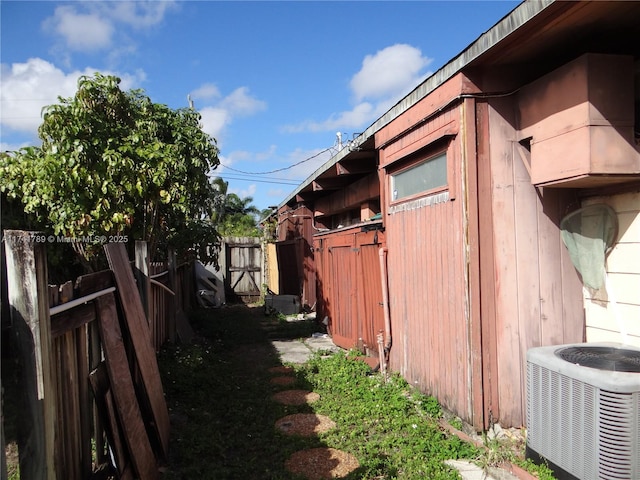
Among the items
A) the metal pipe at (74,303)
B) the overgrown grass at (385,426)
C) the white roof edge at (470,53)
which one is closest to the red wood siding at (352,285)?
the overgrown grass at (385,426)

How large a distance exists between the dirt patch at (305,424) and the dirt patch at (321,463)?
0.43 m

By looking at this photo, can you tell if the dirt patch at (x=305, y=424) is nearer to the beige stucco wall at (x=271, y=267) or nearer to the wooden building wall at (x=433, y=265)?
the wooden building wall at (x=433, y=265)

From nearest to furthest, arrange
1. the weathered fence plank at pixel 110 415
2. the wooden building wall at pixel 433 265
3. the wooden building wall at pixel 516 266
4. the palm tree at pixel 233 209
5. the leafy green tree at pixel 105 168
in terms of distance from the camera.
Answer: the weathered fence plank at pixel 110 415 → the wooden building wall at pixel 516 266 → the wooden building wall at pixel 433 265 → the leafy green tree at pixel 105 168 → the palm tree at pixel 233 209

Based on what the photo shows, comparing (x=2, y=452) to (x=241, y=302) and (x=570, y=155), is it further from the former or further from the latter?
(x=241, y=302)

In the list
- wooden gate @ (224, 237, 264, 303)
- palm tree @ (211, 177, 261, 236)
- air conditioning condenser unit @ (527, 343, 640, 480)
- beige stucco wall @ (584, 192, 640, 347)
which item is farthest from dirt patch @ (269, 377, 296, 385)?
palm tree @ (211, 177, 261, 236)

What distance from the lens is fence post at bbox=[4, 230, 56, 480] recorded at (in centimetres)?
184

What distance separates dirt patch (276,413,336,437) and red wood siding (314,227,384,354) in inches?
84.6

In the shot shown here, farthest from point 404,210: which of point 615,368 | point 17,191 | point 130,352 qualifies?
point 17,191

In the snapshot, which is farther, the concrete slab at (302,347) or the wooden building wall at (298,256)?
the wooden building wall at (298,256)

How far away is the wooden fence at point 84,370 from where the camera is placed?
73.5 inches

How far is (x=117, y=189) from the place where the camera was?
17.1 feet

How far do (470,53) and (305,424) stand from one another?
13.0ft

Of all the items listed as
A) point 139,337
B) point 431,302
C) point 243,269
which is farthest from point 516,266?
point 243,269

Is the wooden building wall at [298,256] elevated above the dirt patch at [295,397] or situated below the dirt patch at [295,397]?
above
